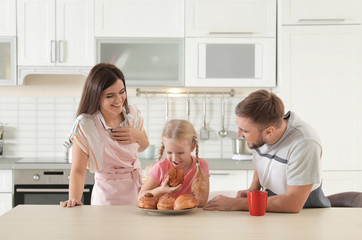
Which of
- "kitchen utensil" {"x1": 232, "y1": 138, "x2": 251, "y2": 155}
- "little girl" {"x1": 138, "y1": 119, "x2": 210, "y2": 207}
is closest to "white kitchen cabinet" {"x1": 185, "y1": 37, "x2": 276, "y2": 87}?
"kitchen utensil" {"x1": 232, "y1": 138, "x2": 251, "y2": 155}

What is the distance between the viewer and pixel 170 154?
182 centimetres

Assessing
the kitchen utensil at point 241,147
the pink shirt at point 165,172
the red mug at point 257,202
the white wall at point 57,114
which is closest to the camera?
the red mug at point 257,202

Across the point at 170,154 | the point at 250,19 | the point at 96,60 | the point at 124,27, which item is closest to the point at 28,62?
the point at 96,60

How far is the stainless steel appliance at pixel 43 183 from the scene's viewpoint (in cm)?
325

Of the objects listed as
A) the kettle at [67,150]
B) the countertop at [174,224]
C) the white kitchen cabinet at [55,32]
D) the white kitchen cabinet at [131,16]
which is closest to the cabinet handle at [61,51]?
the white kitchen cabinet at [55,32]

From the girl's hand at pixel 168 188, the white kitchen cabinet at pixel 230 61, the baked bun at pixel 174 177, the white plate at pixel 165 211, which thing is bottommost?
the white plate at pixel 165 211

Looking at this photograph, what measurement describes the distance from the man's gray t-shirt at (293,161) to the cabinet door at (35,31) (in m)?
2.21

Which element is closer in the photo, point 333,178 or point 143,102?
point 333,178

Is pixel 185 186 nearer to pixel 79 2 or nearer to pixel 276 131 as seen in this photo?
pixel 276 131

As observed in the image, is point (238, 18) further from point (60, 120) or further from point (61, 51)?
point (60, 120)

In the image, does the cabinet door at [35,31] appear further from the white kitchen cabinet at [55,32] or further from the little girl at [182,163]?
the little girl at [182,163]

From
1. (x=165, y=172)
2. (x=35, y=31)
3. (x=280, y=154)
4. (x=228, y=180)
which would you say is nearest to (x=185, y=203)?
(x=165, y=172)

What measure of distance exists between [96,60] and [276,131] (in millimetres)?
2079

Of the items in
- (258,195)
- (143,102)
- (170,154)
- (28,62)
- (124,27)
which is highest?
(124,27)
